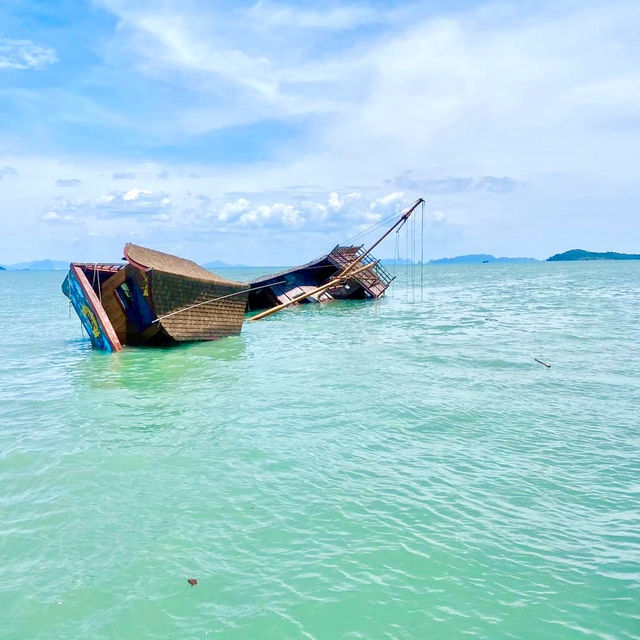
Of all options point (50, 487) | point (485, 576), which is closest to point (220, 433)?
point (50, 487)

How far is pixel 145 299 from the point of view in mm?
18672

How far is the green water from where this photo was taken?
5184 mm

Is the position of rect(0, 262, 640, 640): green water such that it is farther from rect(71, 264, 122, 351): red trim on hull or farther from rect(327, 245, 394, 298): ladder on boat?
rect(327, 245, 394, 298): ladder on boat

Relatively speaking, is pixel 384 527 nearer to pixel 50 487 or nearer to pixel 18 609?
pixel 18 609

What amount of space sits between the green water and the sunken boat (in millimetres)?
3996

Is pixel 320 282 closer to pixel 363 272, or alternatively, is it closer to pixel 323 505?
pixel 363 272

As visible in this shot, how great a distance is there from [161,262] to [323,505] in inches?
570

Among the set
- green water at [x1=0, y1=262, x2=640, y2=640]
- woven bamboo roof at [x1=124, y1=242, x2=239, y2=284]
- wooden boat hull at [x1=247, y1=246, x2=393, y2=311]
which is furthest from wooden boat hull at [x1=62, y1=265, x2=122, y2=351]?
wooden boat hull at [x1=247, y1=246, x2=393, y2=311]

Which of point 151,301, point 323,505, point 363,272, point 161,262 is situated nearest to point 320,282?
point 363,272

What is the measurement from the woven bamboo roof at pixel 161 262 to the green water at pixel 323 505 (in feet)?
14.6

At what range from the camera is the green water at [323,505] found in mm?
5184

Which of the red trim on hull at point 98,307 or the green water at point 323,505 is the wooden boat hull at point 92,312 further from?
the green water at point 323,505

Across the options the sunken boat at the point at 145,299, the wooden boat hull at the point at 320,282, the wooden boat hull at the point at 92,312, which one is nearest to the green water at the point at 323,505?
the sunken boat at the point at 145,299

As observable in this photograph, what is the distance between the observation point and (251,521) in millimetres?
6863
